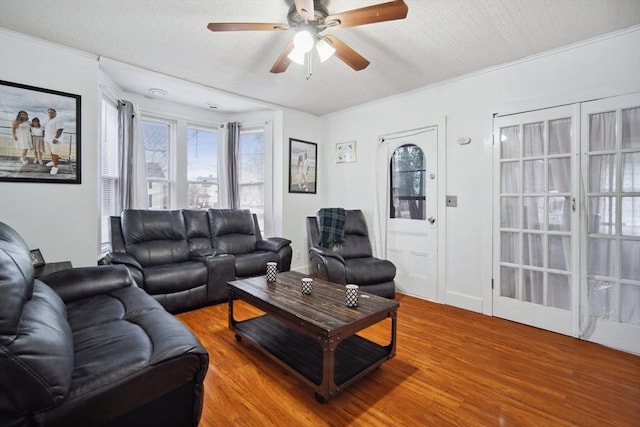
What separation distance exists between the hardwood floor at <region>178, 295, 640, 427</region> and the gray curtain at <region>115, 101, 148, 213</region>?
2.06 m

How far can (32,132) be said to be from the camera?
8.70ft

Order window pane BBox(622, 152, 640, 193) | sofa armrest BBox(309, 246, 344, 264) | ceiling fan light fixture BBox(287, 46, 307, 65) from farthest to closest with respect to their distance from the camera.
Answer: sofa armrest BBox(309, 246, 344, 264), window pane BBox(622, 152, 640, 193), ceiling fan light fixture BBox(287, 46, 307, 65)

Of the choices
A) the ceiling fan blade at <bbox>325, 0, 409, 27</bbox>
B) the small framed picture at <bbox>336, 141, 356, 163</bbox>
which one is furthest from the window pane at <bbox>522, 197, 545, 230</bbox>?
the small framed picture at <bbox>336, 141, 356, 163</bbox>

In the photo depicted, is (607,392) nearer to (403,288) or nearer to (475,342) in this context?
(475,342)

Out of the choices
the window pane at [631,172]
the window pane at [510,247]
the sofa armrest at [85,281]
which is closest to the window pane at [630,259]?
the window pane at [631,172]

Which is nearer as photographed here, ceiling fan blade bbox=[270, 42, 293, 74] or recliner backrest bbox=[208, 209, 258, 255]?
ceiling fan blade bbox=[270, 42, 293, 74]

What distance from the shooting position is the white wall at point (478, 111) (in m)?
2.54

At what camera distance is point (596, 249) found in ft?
8.52

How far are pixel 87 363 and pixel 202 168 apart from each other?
381 centimetres

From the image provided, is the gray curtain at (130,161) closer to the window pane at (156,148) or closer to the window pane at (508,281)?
the window pane at (156,148)

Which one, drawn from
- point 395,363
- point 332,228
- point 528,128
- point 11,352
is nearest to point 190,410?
point 11,352

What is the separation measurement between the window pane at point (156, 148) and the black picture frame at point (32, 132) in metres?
1.30

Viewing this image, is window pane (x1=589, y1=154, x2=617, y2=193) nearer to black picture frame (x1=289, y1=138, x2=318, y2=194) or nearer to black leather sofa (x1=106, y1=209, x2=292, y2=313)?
black leather sofa (x1=106, y1=209, x2=292, y2=313)

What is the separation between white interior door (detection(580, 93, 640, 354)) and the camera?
242 cm
